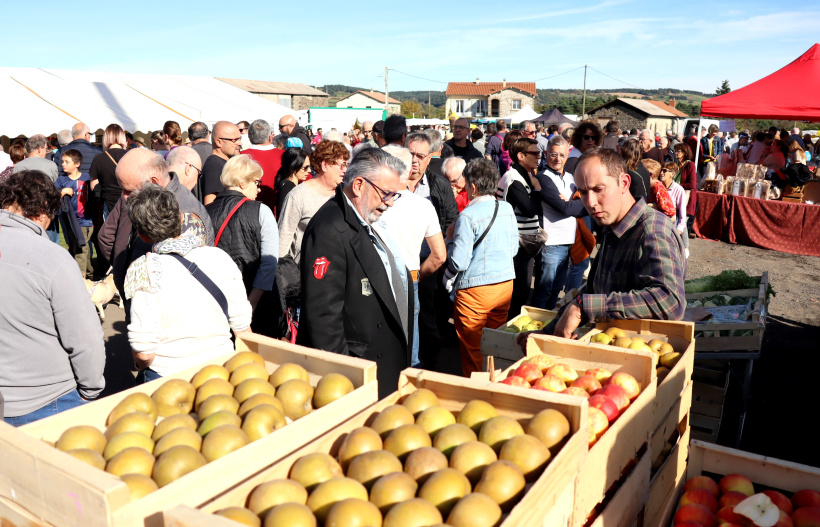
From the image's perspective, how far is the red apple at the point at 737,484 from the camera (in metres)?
2.39

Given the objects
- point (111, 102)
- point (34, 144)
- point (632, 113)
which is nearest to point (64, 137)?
point (34, 144)

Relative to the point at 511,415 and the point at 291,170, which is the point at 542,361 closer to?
the point at 511,415

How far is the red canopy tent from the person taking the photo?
970 centimetres

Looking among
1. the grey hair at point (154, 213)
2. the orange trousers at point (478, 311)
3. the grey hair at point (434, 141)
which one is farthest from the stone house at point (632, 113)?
the grey hair at point (154, 213)

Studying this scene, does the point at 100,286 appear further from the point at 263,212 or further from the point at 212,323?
the point at 212,323

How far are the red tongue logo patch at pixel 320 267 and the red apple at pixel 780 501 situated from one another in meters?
2.10

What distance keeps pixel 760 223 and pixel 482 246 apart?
9.26 meters

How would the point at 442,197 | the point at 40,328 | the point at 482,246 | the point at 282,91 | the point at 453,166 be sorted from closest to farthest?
the point at 40,328, the point at 482,246, the point at 442,197, the point at 453,166, the point at 282,91

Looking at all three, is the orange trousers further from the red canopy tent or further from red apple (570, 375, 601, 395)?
the red canopy tent

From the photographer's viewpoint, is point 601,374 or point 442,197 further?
point 442,197

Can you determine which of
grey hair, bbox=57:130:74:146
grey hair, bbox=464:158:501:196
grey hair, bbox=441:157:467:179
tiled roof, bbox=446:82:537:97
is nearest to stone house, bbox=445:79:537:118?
tiled roof, bbox=446:82:537:97

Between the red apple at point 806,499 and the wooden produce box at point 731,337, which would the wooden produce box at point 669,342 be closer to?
the red apple at point 806,499

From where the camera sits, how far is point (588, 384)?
2.48 m

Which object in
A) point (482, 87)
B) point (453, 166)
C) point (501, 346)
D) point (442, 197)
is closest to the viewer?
point (501, 346)
